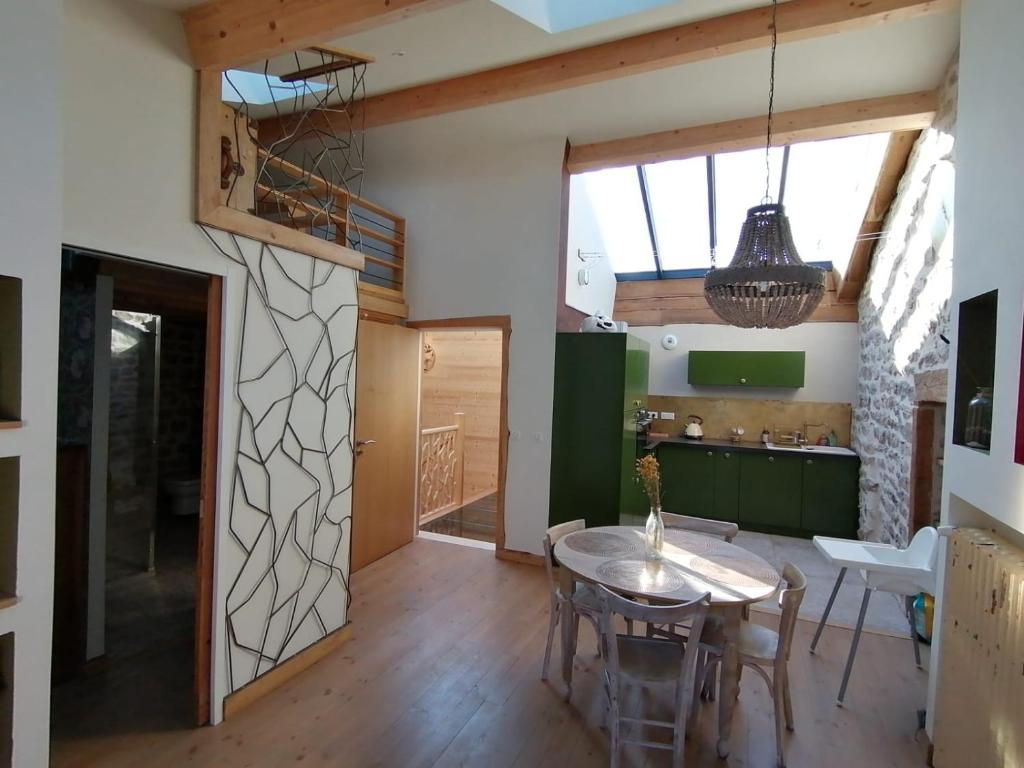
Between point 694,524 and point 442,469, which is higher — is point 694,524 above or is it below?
above

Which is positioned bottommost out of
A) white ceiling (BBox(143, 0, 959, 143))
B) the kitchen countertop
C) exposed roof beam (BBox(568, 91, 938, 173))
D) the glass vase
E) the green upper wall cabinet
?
the glass vase

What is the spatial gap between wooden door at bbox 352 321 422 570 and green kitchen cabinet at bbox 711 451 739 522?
308cm

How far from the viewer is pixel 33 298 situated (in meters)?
1.46

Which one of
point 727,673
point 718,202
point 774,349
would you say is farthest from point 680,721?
point 718,202

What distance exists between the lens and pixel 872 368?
4891 millimetres

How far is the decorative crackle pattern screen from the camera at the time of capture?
7.86 ft

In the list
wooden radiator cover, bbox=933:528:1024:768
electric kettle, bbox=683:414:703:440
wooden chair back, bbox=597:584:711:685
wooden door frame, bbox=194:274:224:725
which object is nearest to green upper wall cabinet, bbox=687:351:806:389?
electric kettle, bbox=683:414:703:440

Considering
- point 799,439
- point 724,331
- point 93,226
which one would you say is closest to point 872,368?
point 799,439

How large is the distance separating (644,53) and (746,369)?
12.3 ft

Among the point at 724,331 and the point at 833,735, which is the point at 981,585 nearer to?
the point at 833,735

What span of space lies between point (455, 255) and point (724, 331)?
3.23 meters

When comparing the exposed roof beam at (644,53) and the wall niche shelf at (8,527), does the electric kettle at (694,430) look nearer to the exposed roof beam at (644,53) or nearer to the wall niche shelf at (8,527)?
the exposed roof beam at (644,53)

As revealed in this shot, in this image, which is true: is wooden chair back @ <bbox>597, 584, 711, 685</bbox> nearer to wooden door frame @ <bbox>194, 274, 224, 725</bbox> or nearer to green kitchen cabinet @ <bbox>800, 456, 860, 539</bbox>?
wooden door frame @ <bbox>194, 274, 224, 725</bbox>

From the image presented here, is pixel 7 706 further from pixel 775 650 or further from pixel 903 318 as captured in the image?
pixel 903 318
